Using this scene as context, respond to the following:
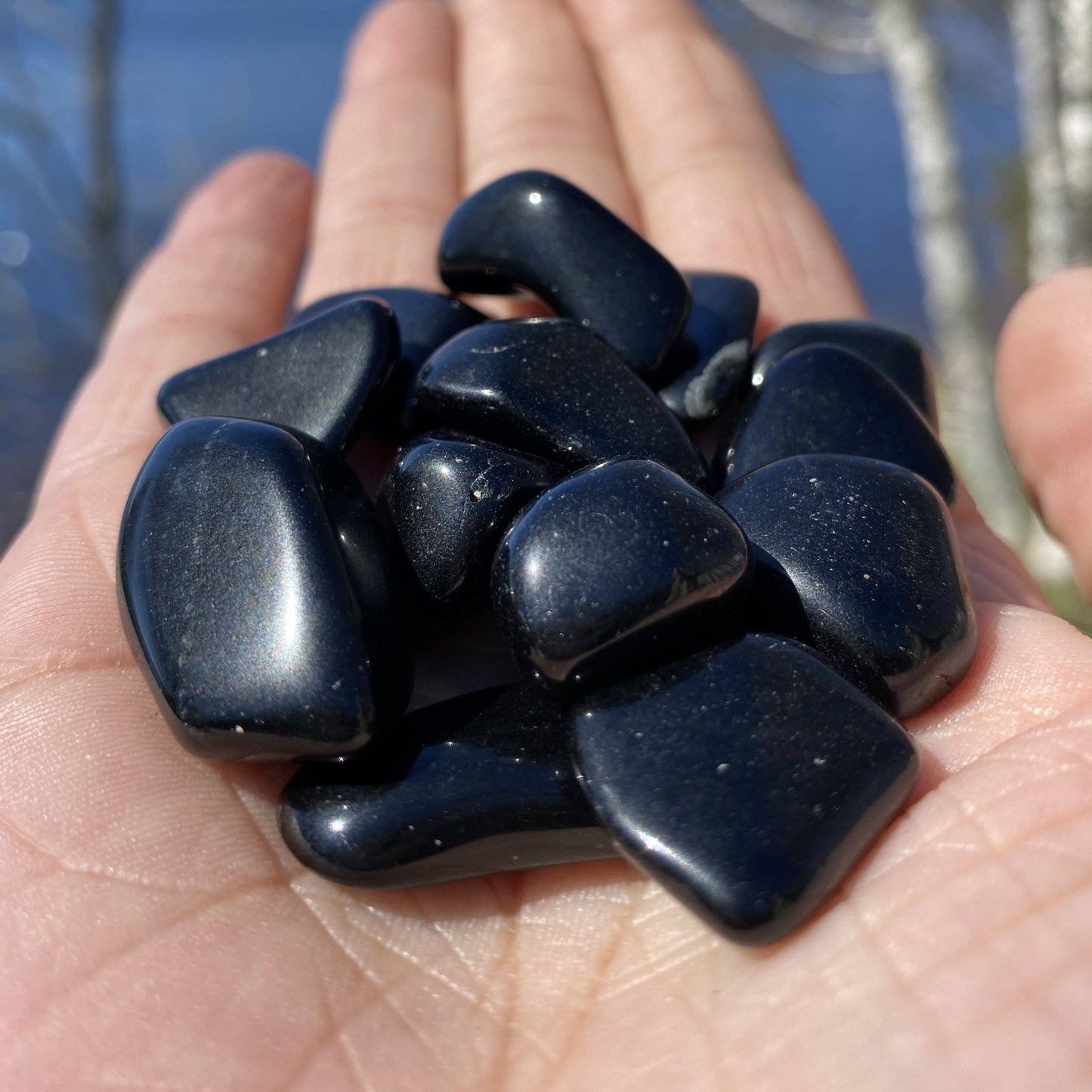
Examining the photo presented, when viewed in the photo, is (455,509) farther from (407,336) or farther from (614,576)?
(407,336)

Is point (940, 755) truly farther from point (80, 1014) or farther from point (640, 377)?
point (80, 1014)

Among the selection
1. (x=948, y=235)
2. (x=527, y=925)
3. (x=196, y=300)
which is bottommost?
(x=948, y=235)

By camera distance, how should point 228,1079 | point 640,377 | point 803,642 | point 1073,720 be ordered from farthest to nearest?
point 640,377, point 803,642, point 1073,720, point 228,1079

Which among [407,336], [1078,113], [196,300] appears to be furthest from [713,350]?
[1078,113]

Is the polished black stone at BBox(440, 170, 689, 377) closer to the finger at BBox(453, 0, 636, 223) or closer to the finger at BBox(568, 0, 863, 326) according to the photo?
the finger at BBox(568, 0, 863, 326)

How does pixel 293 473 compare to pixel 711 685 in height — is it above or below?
above

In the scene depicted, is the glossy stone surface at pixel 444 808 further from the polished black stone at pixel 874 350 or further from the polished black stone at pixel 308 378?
the polished black stone at pixel 874 350

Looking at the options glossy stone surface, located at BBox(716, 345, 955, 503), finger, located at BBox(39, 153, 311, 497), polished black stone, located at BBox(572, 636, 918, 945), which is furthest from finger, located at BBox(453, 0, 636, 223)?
polished black stone, located at BBox(572, 636, 918, 945)

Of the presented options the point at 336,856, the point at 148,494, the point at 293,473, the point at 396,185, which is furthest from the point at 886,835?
the point at 396,185
